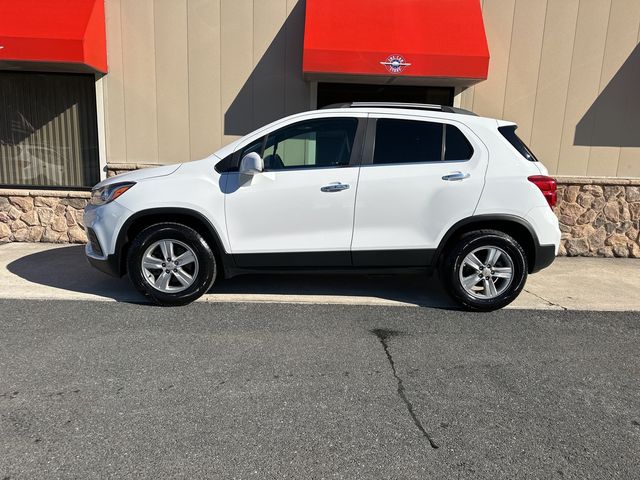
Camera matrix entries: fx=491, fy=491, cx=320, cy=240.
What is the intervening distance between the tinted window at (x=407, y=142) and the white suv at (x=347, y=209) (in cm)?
1

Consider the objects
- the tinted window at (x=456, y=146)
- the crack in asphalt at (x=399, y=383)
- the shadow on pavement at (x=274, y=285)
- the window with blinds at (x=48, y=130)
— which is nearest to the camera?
the crack in asphalt at (x=399, y=383)

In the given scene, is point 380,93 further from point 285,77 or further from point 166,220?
point 166,220

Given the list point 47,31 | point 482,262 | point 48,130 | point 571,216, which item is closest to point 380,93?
point 571,216

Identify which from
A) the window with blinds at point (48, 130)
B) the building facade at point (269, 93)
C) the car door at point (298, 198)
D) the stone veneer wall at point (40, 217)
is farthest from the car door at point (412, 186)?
the window with blinds at point (48, 130)

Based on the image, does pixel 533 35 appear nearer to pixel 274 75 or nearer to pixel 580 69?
pixel 580 69

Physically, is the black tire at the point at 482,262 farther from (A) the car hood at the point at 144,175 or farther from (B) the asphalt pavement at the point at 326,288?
(A) the car hood at the point at 144,175

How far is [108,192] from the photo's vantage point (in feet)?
15.9

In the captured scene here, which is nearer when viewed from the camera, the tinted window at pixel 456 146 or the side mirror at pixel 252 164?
the side mirror at pixel 252 164

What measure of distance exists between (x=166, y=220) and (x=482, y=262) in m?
3.13

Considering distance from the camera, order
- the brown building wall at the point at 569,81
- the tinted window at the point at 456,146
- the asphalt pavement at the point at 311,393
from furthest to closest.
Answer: the brown building wall at the point at 569,81 < the tinted window at the point at 456,146 < the asphalt pavement at the point at 311,393

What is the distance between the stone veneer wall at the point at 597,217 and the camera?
776 centimetres

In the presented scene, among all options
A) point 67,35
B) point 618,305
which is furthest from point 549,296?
point 67,35

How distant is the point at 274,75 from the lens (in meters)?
7.73

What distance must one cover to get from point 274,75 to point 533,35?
4.08 meters
